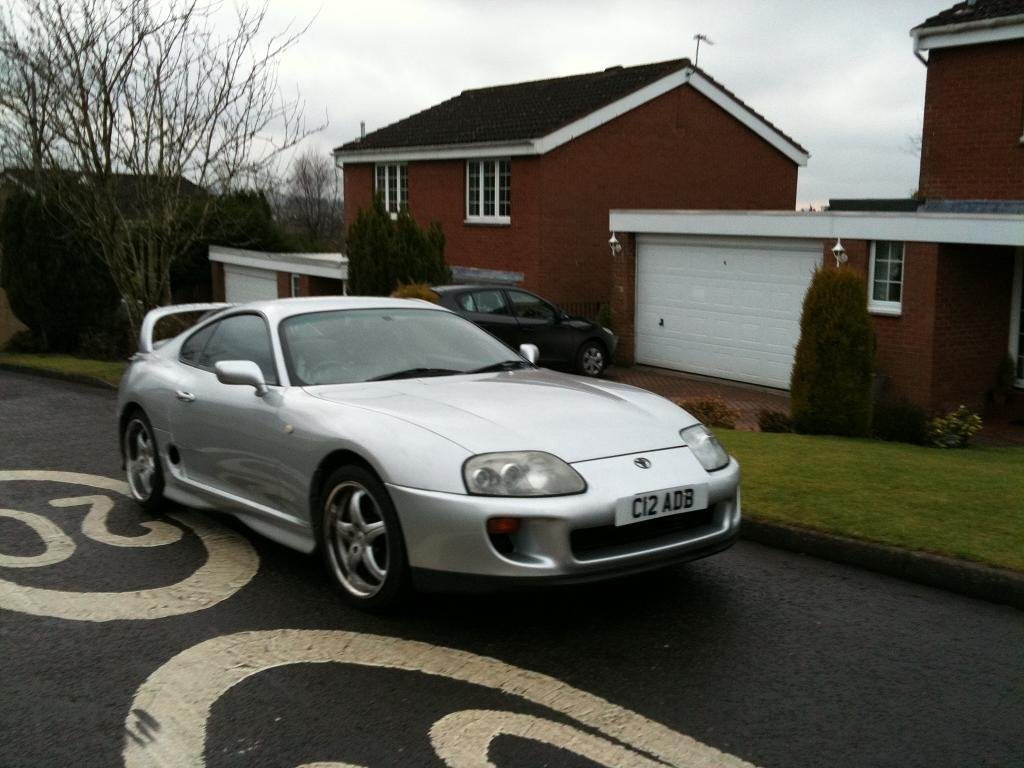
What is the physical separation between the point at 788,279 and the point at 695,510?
42.2 feet

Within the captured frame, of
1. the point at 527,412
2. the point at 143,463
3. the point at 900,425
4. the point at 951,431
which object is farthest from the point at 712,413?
the point at 527,412

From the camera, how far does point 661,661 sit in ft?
14.7

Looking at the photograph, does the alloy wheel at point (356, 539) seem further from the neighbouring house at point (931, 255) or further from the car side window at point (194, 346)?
the neighbouring house at point (931, 255)

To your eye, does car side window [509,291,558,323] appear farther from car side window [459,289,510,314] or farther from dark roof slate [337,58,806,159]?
dark roof slate [337,58,806,159]

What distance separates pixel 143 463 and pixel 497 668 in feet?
12.0

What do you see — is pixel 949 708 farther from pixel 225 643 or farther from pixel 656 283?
pixel 656 283

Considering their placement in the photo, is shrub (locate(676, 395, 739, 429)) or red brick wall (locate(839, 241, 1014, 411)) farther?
red brick wall (locate(839, 241, 1014, 411))

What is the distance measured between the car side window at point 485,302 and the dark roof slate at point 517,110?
6.63m

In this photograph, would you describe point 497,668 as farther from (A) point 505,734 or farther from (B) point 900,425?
(B) point 900,425

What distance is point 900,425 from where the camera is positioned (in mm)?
12547

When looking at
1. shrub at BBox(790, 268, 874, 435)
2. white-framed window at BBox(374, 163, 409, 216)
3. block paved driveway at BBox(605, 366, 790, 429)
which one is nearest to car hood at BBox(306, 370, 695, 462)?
shrub at BBox(790, 268, 874, 435)

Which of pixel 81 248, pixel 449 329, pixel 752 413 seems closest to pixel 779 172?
pixel 752 413

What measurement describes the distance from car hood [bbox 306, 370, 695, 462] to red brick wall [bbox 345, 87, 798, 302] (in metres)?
18.3

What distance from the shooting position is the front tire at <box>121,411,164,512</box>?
688cm
